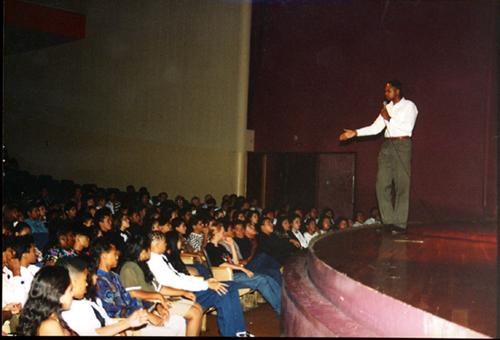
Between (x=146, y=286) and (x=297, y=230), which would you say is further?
(x=297, y=230)

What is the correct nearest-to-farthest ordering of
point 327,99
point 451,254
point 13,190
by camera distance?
point 451,254 < point 327,99 < point 13,190

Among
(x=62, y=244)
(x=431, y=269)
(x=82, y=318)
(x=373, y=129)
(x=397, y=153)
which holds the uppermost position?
(x=373, y=129)

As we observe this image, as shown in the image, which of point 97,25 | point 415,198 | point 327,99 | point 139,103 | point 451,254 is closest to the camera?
point 451,254

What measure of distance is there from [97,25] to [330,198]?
660 centimetres

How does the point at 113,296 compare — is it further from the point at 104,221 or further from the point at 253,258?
the point at 104,221

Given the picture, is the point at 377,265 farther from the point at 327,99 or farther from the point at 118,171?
the point at 118,171

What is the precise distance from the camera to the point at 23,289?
2.58 metres

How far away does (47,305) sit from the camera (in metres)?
1.80

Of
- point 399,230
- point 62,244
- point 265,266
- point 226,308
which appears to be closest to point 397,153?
point 399,230

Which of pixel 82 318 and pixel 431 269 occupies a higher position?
pixel 431 269

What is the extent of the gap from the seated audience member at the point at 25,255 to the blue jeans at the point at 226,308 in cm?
105

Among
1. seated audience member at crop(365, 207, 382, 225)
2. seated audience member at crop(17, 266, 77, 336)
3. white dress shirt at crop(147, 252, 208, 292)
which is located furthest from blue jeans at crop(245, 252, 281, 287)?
seated audience member at crop(365, 207, 382, 225)

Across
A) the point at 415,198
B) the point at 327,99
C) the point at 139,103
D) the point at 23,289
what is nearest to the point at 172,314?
the point at 23,289

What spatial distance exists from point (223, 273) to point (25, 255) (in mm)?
1353
